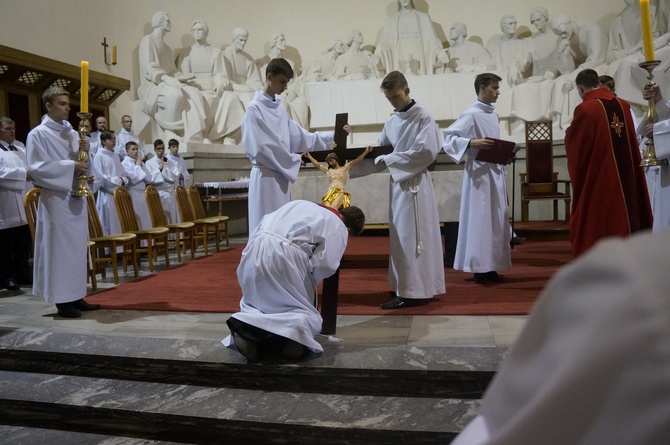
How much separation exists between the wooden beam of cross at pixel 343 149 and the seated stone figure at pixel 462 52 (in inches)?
315

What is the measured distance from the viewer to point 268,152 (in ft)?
16.7

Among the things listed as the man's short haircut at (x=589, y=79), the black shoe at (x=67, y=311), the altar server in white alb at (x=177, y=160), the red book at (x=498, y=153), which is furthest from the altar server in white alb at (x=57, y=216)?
the altar server in white alb at (x=177, y=160)

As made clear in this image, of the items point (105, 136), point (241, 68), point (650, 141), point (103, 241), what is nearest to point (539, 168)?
point (650, 141)

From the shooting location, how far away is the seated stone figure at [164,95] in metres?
12.0

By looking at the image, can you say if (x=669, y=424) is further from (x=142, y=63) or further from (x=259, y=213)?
(x=142, y=63)

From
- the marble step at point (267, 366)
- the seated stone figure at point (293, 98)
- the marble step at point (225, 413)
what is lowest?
the marble step at point (225, 413)

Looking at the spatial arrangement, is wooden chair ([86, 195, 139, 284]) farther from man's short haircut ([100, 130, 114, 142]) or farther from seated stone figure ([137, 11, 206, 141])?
seated stone figure ([137, 11, 206, 141])

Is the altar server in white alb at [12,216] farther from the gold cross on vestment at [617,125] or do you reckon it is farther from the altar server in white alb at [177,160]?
the gold cross on vestment at [617,125]

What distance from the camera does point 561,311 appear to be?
0.54 m

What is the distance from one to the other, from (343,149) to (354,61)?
8.70 m

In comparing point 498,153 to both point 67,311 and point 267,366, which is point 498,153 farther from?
point 67,311

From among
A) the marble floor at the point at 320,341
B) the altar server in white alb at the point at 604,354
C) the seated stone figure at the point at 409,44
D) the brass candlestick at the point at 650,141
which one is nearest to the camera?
the altar server in white alb at the point at 604,354

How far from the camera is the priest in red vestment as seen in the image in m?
4.64

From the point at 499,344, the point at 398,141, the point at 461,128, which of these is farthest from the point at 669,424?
the point at 461,128
